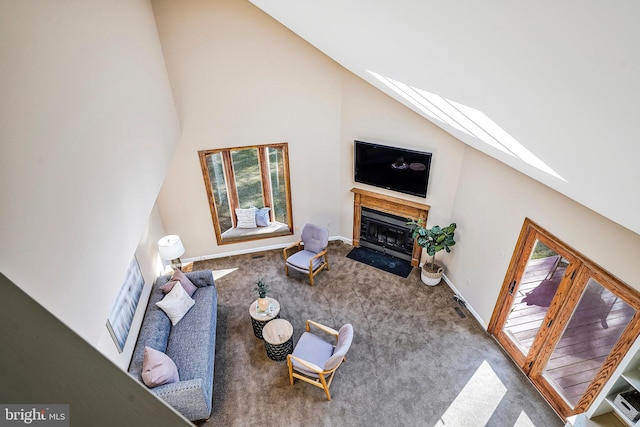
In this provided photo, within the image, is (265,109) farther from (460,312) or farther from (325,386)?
(460,312)

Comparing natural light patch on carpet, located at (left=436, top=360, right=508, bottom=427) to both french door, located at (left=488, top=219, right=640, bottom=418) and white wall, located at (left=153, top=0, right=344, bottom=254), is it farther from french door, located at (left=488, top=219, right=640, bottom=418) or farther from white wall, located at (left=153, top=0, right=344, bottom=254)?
white wall, located at (left=153, top=0, right=344, bottom=254)

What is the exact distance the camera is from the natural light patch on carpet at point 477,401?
14.0ft

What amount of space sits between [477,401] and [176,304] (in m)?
4.01

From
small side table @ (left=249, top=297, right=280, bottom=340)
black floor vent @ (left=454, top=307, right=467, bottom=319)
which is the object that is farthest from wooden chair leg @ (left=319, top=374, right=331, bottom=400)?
black floor vent @ (left=454, top=307, right=467, bottom=319)

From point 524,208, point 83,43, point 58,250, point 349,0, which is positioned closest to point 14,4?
point 83,43

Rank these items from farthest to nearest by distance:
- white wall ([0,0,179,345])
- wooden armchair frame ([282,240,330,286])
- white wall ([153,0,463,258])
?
wooden armchair frame ([282,240,330,286]) < white wall ([153,0,463,258]) < white wall ([0,0,179,345])

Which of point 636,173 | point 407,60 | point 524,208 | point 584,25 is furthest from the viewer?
point 524,208

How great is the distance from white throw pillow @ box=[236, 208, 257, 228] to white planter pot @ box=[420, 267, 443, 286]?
3.28 meters

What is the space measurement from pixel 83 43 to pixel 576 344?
18.9 ft

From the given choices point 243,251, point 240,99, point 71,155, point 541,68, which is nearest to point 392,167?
point 240,99

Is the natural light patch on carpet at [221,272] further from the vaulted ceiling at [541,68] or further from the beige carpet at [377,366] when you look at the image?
the vaulted ceiling at [541,68]

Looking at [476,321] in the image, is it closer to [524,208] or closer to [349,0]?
[524,208]

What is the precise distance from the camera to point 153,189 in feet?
13.1

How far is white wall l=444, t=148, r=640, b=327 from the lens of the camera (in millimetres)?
3396
